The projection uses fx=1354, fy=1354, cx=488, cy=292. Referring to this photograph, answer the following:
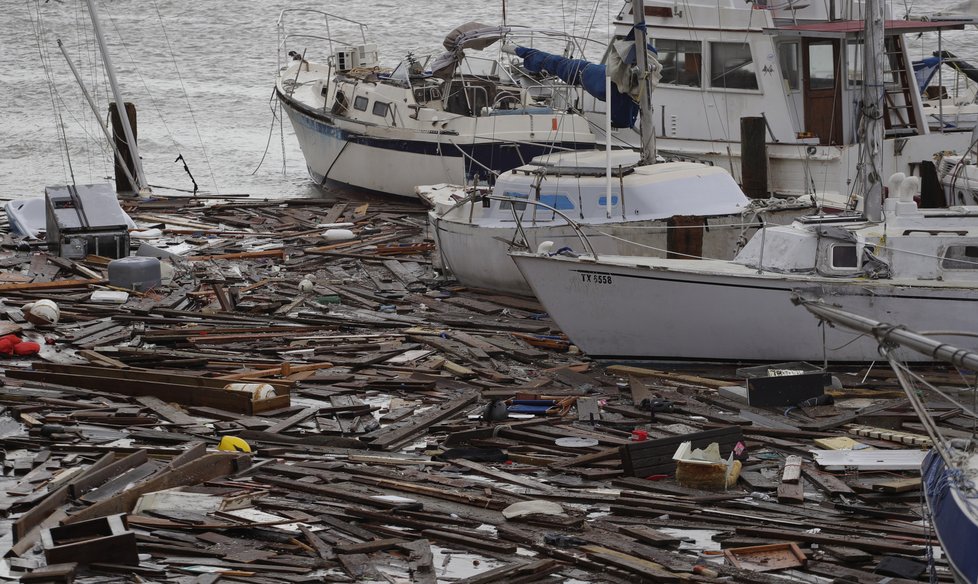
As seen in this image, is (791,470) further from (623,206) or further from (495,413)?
(623,206)

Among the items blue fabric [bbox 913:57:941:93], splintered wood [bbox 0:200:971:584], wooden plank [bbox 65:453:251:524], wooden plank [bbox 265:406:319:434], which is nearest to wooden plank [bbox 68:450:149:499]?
splintered wood [bbox 0:200:971:584]

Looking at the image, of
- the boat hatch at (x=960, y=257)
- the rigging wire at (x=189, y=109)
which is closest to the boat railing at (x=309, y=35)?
the rigging wire at (x=189, y=109)

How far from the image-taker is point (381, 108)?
3200 cm

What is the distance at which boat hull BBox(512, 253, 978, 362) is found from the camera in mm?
16125

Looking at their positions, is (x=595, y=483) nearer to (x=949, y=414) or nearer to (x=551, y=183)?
(x=949, y=414)

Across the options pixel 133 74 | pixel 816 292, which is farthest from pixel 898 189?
pixel 133 74

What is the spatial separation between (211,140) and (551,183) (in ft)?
88.3

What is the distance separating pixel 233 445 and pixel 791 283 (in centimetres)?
718

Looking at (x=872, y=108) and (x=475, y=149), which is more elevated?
(x=872, y=108)

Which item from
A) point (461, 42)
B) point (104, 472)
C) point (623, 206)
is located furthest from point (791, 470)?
point (461, 42)

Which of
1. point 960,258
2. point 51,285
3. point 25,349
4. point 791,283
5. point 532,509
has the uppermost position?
point 960,258

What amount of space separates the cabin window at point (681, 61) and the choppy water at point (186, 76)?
277 inches

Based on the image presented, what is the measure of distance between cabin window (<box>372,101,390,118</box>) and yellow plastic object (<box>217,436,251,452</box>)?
1937 centimetres

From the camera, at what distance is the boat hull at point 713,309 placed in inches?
635
